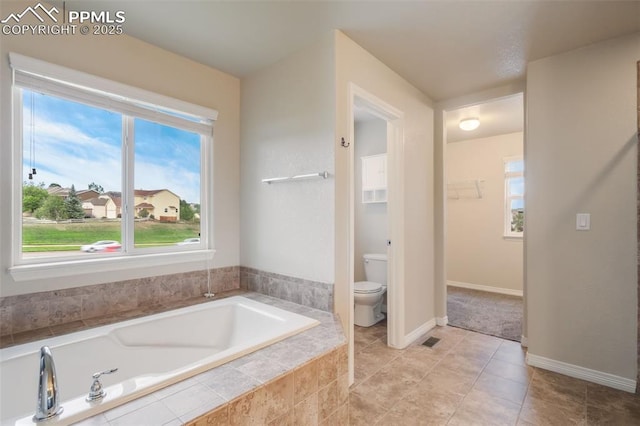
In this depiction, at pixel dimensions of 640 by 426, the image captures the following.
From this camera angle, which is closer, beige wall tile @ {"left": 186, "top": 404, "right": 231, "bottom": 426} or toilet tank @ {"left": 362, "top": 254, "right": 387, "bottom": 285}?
beige wall tile @ {"left": 186, "top": 404, "right": 231, "bottom": 426}

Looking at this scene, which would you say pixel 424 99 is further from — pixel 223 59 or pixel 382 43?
pixel 223 59

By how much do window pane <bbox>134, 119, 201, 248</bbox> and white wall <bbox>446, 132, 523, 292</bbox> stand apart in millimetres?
3736

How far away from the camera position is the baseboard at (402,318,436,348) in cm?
278

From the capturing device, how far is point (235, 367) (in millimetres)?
1347

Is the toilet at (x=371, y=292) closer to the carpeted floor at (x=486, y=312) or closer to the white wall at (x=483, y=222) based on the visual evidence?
the carpeted floor at (x=486, y=312)

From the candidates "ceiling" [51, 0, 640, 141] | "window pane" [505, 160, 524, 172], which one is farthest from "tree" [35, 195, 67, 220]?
"window pane" [505, 160, 524, 172]

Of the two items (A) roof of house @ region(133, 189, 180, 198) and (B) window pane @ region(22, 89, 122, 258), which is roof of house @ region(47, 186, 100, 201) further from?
(A) roof of house @ region(133, 189, 180, 198)

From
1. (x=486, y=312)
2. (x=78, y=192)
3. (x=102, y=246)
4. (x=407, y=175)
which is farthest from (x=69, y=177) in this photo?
(x=486, y=312)

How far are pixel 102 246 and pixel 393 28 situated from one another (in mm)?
2449

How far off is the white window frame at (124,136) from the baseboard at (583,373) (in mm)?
2805

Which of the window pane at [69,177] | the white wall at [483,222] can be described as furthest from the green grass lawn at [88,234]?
the white wall at [483,222]

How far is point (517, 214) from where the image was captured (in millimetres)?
4680

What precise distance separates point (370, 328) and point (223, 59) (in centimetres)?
290

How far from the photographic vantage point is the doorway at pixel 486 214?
4266 millimetres
